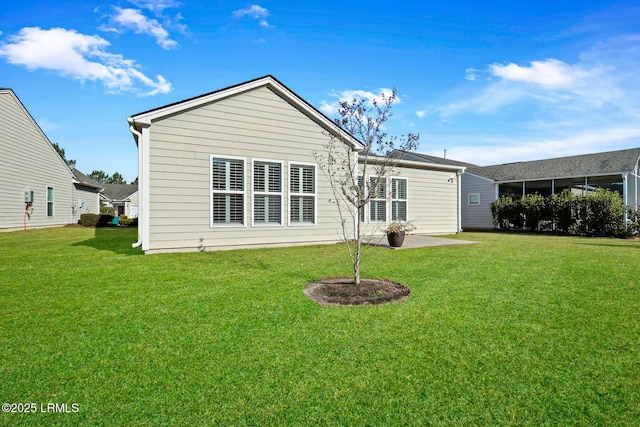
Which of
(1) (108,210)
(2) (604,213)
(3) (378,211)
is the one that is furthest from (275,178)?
(1) (108,210)

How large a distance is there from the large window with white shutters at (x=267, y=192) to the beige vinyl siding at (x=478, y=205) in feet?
53.0

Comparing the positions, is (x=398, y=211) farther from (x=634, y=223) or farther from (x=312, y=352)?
(x=312, y=352)

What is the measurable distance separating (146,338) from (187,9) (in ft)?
32.0

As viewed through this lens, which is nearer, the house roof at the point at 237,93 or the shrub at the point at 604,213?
the house roof at the point at 237,93

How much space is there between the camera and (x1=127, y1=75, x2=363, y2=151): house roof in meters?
7.71

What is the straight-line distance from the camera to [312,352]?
2814 mm

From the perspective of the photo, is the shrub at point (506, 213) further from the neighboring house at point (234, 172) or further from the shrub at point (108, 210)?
the shrub at point (108, 210)

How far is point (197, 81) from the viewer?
10.8m

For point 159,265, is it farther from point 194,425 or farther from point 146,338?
point 194,425

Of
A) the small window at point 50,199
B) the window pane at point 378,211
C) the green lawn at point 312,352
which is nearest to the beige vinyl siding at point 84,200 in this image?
the small window at point 50,199

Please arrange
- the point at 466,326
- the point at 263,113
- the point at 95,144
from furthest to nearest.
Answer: the point at 95,144 < the point at 263,113 < the point at 466,326

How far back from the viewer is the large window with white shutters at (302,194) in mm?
9719

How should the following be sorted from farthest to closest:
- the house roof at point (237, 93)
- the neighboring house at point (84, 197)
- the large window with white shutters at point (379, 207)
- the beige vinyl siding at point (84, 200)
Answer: the neighboring house at point (84, 197)
the beige vinyl siding at point (84, 200)
the large window with white shutters at point (379, 207)
the house roof at point (237, 93)

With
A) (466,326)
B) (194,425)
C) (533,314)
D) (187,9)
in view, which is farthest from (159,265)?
(187,9)
